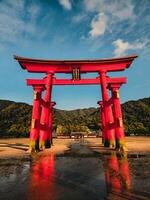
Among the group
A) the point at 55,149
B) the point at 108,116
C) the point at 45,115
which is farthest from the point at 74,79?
the point at 55,149

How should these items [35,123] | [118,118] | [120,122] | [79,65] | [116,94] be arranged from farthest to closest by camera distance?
[79,65] → [116,94] → [35,123] → [118,118] → [120,122]

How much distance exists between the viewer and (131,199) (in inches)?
115

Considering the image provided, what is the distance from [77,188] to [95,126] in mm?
37197

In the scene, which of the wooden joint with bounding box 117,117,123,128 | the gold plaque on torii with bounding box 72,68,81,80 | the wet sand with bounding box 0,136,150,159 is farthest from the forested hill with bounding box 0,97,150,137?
the wooden joint with bounding box 117,117,123,128

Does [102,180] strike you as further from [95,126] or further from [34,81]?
[95,126]

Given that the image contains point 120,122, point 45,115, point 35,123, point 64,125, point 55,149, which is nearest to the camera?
point 120,122

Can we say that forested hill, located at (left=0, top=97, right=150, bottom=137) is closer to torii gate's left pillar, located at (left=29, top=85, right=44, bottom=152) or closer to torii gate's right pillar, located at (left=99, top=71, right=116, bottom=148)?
torii gate's right pillar, located at (left=99, top=71, right=116, bottom=148)

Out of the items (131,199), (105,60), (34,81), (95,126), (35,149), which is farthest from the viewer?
(95,126)

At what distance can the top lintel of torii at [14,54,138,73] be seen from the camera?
1318 centimetres

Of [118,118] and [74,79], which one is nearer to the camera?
[118,118]

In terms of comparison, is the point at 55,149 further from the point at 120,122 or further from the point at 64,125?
the point at 64,125

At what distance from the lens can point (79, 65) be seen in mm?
13531

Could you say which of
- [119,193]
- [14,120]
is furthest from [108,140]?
[14,120]

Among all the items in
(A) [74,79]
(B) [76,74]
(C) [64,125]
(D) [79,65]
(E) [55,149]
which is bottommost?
(E) [55,149]
